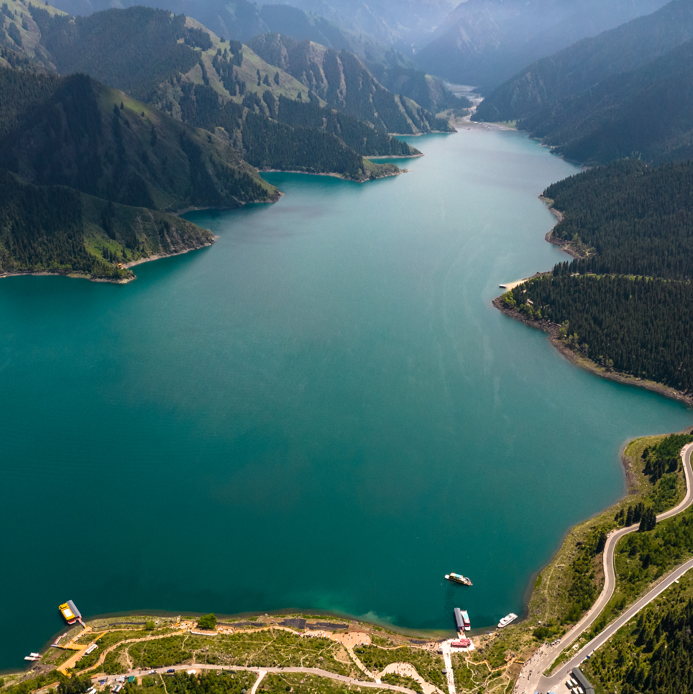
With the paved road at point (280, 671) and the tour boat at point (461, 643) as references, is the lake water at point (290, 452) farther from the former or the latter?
the paved road at point (280, 671)

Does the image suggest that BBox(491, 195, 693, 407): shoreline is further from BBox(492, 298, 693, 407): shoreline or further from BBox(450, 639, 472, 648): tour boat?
BBox(450, 639, 472, 648): tour boat

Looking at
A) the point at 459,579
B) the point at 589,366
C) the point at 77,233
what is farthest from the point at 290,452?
the point at 77,233

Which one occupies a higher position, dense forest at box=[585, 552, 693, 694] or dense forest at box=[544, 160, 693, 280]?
dense forest at box=[544, 160, 693, 280]

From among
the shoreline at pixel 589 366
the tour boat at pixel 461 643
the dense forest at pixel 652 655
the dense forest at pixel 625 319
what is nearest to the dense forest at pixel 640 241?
the dense forest at pixel 625 319

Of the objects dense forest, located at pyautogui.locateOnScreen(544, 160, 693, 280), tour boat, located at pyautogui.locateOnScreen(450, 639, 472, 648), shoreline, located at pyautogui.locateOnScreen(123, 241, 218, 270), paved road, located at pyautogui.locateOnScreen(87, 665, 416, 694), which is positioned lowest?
tour boat, located at pyautogui.locateOnScreen(450, 639, 472, 648)

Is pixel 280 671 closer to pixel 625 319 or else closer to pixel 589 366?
pixel 589 366

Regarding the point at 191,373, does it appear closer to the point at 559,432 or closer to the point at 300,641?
the point at 300,641

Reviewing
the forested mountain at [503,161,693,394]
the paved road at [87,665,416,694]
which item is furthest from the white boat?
the forested mountain at [503,161,693,394]
